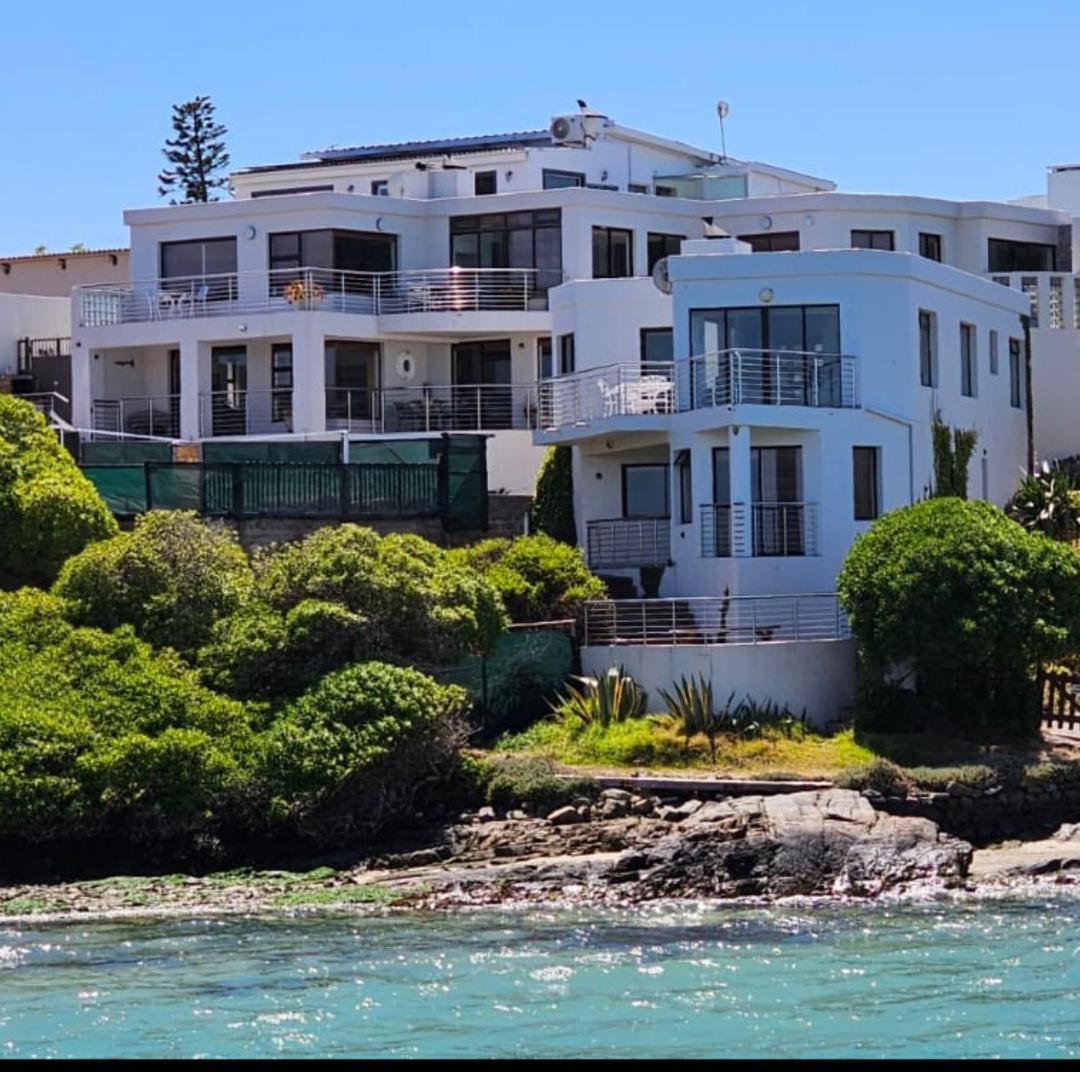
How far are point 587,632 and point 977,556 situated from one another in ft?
22.6

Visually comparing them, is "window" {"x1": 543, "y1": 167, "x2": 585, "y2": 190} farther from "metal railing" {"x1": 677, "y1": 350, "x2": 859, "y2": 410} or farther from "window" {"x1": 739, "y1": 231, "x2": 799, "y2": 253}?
"metal railing" {"x1": 677, "y1": 350, "x2": 859, "y2": 410}

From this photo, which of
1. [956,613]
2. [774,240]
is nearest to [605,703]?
[956,613]

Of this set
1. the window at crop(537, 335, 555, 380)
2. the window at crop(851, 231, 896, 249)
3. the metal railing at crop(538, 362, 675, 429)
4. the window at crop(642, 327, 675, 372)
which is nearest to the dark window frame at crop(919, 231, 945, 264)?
the window at crop(851, 231, 896, 249)

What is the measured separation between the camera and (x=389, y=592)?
36188 millimetres

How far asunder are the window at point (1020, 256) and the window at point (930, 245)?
3.71 ft

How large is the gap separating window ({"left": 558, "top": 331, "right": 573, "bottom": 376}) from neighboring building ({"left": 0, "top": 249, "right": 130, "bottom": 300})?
1616cm

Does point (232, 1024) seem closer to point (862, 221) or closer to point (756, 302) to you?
point (756, 302)

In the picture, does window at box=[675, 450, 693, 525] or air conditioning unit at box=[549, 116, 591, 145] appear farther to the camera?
air conditioning unit at box=[549, 116, 591, 145]

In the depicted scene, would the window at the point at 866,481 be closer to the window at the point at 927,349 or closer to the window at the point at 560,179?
the window at the point at 927,349

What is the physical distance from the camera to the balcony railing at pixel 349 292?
53219 mm

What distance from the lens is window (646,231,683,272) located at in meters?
54.9

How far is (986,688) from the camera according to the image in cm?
3806

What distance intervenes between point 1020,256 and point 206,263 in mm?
18688

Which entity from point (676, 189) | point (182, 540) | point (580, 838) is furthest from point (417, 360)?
point (580, 838)
